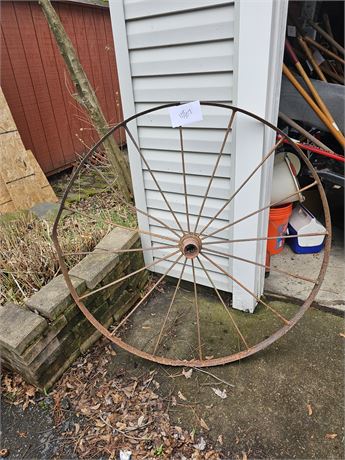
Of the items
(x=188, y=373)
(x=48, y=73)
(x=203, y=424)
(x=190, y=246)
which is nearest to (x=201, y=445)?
(x=203, y=424)

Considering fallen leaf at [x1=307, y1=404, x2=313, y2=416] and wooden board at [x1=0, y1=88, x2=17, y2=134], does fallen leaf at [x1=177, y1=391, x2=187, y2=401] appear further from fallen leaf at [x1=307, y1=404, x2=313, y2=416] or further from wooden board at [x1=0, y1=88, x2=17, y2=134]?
wooden board at [x1=0, y1=88, x2=17, y2=134]

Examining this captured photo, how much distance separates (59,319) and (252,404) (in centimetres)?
95

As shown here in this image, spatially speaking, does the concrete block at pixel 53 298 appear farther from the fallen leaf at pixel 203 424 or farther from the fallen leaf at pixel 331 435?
the fallen leaf at pixel 331 435

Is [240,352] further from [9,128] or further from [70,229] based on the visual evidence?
[9,128]

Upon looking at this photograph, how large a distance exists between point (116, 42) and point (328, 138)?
1529 mm

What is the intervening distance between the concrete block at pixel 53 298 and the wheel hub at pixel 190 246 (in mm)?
566

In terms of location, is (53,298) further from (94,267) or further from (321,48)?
(321,48)

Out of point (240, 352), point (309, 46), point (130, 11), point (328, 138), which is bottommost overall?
point (240, 352)

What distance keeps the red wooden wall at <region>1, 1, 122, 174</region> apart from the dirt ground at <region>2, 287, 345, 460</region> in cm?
251

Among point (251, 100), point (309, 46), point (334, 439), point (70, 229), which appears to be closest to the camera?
point (334, 439)

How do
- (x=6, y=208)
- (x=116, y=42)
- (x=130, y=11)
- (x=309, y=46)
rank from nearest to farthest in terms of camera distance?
(x=130, y=11) < (x=116, y=42) < (x=309, y=46) < (x=6, y=208)

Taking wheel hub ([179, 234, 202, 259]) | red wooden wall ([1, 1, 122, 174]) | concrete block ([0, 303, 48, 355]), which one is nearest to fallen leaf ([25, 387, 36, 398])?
concrete block ([0, 303, 48, 355])

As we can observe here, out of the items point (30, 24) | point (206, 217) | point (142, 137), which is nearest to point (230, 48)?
point (142, 137)

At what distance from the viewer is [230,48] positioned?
1281 mm
